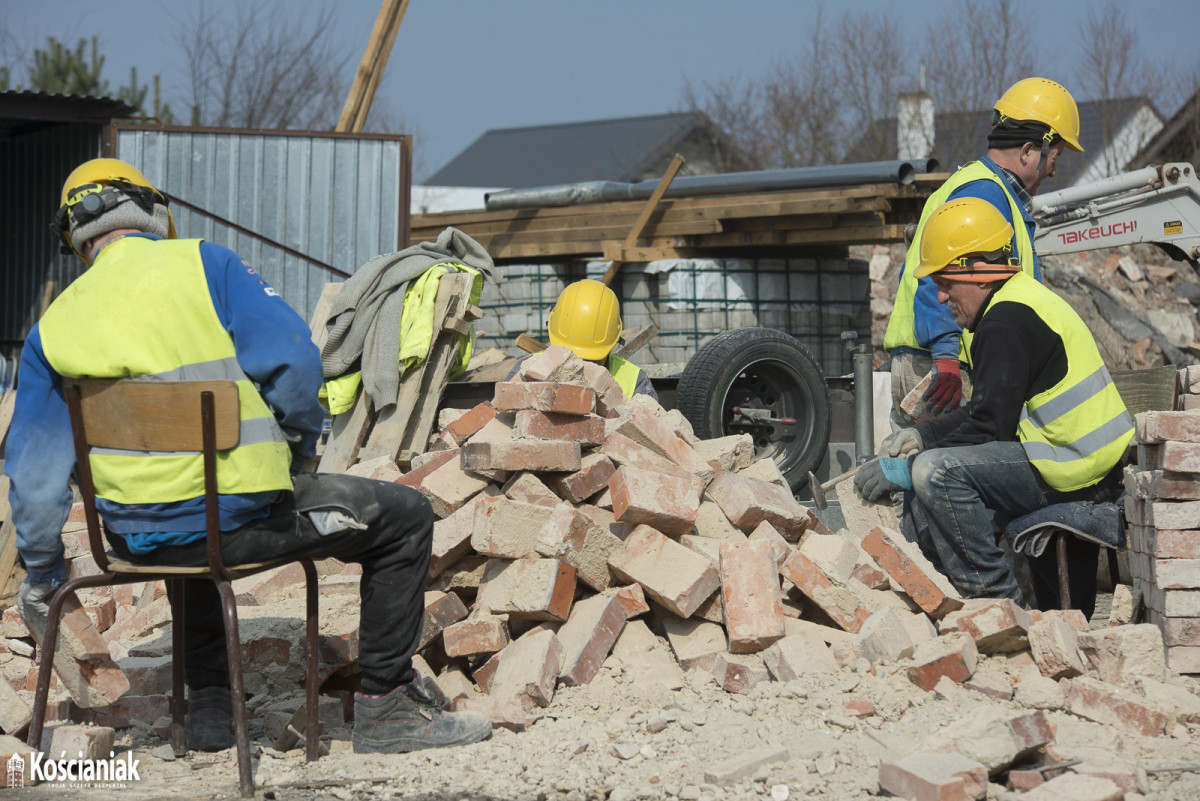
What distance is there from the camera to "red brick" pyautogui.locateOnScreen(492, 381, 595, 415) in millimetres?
4469

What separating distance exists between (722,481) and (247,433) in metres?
2.24

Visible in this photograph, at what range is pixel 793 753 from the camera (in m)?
3.15

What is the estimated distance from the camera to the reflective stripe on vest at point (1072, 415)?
168 inches

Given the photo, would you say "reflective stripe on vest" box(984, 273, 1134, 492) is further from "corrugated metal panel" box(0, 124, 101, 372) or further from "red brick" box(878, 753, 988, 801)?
"corrugated metal panel" box(0, 124, 101, 372)

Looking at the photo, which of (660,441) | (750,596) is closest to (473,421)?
(660,441)

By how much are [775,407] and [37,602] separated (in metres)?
5.22

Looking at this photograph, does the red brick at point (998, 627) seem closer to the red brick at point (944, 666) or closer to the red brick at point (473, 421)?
the red brick at point (944, 666)

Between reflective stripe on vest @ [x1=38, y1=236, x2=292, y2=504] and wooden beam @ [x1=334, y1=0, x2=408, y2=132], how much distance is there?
7.13 meters

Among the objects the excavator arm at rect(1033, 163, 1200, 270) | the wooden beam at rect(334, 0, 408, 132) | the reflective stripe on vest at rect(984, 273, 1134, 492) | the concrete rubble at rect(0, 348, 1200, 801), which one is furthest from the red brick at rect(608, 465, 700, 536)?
the wooden beam at rect(334, 0, 408, 132)

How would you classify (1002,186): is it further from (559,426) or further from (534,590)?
(534,590)

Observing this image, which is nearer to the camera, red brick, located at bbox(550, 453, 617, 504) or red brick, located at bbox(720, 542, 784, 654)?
red brick, located at bbox(720, 542, 784, 654)

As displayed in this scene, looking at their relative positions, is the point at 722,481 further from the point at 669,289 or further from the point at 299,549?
the point at 669,289

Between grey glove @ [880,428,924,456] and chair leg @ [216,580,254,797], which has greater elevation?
grey glove @ [880,428,924,456]

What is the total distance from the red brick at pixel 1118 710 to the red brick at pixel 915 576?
0.77 metres
